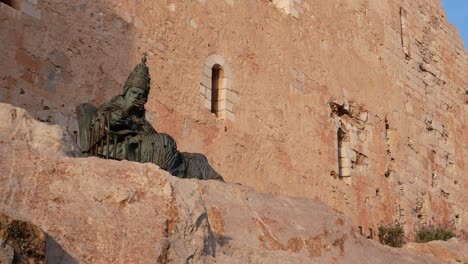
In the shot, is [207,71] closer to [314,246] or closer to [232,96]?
[232,96]

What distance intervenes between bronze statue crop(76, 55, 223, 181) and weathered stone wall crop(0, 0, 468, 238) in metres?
1.86

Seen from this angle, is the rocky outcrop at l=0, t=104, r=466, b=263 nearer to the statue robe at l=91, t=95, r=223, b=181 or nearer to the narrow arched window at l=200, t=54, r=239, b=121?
the statue robe at l=91, t=95, r=223, b=181

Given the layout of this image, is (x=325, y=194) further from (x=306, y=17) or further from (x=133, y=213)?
(x=133, y=213)

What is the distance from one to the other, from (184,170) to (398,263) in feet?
4.84

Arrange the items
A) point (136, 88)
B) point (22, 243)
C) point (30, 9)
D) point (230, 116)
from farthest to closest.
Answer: point (230, 116), point (30, 9), point (136, 88), point (22, 243)

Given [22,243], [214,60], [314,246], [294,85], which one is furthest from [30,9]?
[22,243]

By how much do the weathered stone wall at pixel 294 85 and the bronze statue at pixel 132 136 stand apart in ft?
6.11

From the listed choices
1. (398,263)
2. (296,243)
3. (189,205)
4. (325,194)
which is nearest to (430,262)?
(398,263)

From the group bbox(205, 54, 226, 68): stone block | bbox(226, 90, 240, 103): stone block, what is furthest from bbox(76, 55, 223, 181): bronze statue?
bbox(226, 90, 240, 103): stone block

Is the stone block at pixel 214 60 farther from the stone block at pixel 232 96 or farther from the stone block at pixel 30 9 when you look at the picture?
the stone block at pixel 30 9

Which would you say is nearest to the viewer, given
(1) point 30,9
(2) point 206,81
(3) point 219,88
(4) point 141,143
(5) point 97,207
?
(5) point 97,207

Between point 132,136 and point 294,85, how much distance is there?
536 centimetres

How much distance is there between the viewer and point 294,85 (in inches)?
422

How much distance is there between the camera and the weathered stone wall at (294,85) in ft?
25.7
